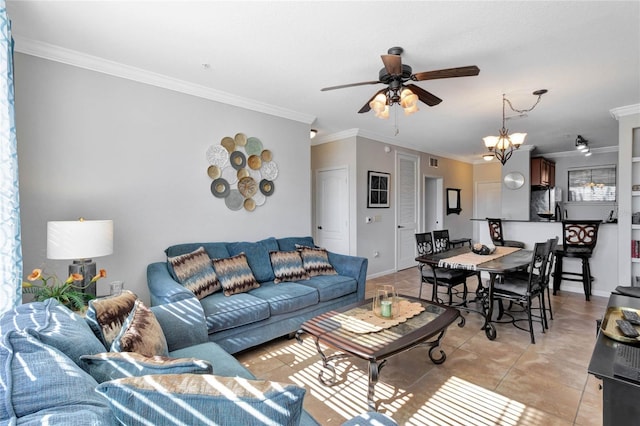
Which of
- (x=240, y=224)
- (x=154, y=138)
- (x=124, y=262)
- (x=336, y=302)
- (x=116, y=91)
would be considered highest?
(x=116, y=91)

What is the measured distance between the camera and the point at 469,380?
2.29m

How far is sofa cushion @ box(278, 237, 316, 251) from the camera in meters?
3.86

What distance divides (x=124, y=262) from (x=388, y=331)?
2464 mm

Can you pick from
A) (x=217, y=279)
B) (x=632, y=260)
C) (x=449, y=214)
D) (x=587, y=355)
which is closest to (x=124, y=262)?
(x=217, y=279)

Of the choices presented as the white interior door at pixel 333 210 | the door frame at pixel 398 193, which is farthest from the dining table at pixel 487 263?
the door frame at pixel 398 193

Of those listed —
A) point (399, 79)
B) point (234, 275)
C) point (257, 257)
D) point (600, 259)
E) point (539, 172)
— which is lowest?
point (600, 259)

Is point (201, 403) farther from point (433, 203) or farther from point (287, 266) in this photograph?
point (433, 203)

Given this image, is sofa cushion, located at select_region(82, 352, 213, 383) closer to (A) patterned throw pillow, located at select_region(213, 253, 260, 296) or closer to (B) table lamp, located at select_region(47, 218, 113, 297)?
(B) table lamp, located at select_region(47, 218, 113, 297)

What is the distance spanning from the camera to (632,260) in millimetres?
3953

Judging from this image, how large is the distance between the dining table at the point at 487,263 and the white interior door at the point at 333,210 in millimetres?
1920

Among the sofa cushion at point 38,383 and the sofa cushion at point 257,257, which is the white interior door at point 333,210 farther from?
the sofa cushion at point 38,383

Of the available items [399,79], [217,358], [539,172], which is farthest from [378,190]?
[217,358]

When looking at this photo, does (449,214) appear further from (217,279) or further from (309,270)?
(217,279)

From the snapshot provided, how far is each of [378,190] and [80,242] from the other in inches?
173
